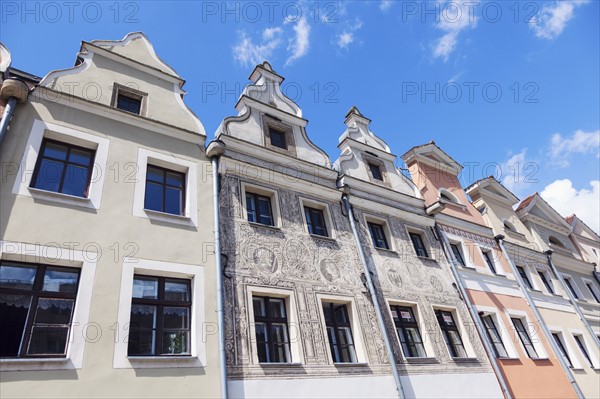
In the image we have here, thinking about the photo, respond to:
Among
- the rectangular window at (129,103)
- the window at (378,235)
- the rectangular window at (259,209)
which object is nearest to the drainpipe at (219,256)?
the rectangular window at (259,209)

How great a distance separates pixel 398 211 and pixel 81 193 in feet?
33.1

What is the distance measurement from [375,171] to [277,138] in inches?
182

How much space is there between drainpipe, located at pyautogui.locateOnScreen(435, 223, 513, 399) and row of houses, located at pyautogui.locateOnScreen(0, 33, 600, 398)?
0.19 ft

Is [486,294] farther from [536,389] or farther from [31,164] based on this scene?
[31,164]

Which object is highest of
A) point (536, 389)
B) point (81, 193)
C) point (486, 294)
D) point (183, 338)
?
point (81, 193)

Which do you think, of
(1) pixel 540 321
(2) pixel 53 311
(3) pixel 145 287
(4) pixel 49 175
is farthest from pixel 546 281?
(4) pixel 49 175

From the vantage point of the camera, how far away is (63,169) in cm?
843

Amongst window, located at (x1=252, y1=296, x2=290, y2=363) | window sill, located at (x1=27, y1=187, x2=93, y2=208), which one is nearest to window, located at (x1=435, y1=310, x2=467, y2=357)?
window, located at (x1=252, y1=296, x2=290, y2=363)

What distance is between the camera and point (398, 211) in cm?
1420

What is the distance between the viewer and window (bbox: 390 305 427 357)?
10992 mm

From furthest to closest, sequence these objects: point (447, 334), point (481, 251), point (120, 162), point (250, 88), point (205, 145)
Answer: point (481, 251) < point (250, 88) < point (447, 334) < point (205, 145) < point (120, 162)

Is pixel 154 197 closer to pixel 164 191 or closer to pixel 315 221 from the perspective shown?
pixel 164 191

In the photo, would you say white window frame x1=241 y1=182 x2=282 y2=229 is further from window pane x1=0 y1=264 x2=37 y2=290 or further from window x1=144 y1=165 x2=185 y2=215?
window pane x1=0 y1=264 x2=37 y2=290

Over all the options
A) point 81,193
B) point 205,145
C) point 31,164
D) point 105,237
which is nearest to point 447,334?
point 205,145
